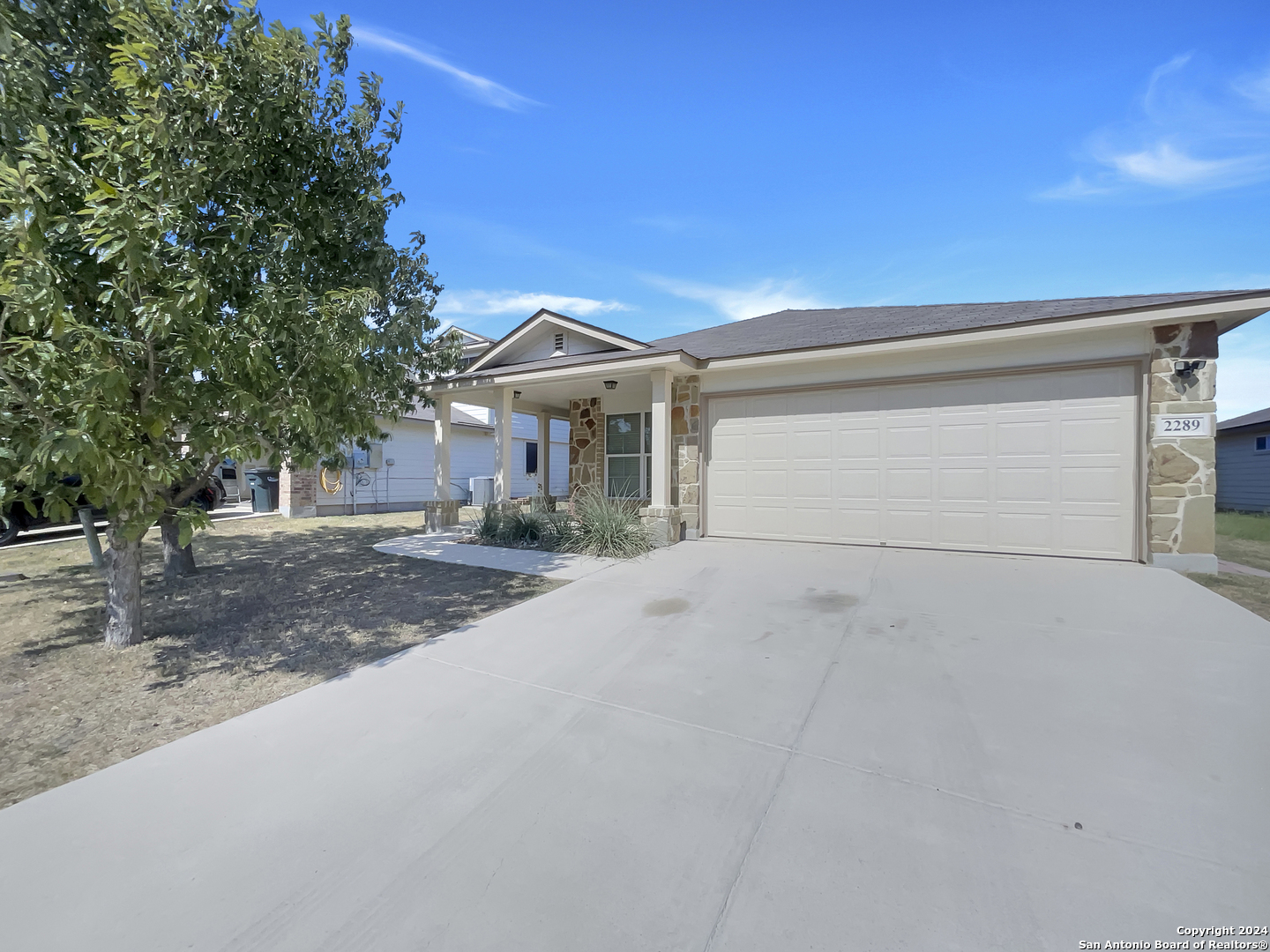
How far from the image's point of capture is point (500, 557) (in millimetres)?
8047

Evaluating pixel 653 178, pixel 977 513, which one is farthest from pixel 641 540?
pixel 653 178

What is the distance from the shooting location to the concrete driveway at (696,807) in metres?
1.79

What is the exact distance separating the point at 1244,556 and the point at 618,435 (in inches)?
417

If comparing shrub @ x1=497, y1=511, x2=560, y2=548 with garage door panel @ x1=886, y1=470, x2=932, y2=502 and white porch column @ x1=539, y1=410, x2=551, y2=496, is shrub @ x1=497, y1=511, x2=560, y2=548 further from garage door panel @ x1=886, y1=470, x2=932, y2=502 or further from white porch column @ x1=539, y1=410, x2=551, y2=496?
garage door panel @ x1=886, y1=470, x2=932, y2=502

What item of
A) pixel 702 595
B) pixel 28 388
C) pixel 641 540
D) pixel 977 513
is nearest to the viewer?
pixel 28 388

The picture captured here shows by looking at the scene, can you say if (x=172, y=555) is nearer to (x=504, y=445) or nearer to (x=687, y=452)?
(x=504, y=445)

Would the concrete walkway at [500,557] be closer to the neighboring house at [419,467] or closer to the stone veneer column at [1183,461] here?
the neighboring house at [419,467]

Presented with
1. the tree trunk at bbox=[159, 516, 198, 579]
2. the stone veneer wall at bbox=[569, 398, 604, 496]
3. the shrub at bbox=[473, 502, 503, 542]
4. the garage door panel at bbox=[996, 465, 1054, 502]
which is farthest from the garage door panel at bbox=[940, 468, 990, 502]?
the tree trunk at bbox=[159, 516, 198, 579]

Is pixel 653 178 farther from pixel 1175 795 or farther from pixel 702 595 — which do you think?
pixel 1175 795

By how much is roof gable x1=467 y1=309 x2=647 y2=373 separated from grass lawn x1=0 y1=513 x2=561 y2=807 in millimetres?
4610

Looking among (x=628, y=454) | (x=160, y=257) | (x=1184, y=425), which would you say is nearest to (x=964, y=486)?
(x=1184, y=425)

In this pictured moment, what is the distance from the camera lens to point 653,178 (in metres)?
11.0

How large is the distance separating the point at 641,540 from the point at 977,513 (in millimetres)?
4710

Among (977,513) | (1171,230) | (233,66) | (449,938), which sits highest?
(1171,230)
